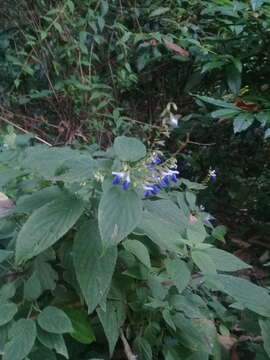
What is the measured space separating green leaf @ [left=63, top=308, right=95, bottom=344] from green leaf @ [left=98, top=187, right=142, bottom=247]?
10.1 inches

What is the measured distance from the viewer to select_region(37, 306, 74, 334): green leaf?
780mm

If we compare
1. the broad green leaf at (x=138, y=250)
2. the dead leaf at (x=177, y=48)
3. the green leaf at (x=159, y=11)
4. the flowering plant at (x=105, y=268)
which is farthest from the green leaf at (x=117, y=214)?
the green leaf at (x=159, y=11)

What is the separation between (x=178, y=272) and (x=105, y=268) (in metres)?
0.20

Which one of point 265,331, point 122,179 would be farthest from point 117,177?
point 265,331

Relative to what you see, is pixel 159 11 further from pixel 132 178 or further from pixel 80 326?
pixel 80 326

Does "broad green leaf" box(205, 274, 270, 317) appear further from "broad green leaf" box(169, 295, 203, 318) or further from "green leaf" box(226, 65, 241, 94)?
"green leaf" box(226, 65, 241, 94)

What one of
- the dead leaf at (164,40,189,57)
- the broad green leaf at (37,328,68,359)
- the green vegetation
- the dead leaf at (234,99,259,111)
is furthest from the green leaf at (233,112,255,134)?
the broad green leaf at (37,328,68,359)

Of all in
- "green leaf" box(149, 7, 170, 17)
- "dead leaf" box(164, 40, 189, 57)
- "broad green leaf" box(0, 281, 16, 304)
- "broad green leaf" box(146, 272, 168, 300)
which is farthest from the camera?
"green leaf" box(149, 7, 170, 17)

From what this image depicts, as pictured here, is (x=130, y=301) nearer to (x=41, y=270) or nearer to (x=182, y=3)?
(x=41, y=270)

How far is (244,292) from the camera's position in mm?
944

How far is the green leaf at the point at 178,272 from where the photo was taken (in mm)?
879

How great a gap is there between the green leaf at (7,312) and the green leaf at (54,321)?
52 millimetres

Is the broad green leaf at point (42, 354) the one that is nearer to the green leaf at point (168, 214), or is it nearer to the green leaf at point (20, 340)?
the green leaf at point (20, 340)

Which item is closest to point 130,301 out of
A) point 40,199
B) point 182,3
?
point 40,199
